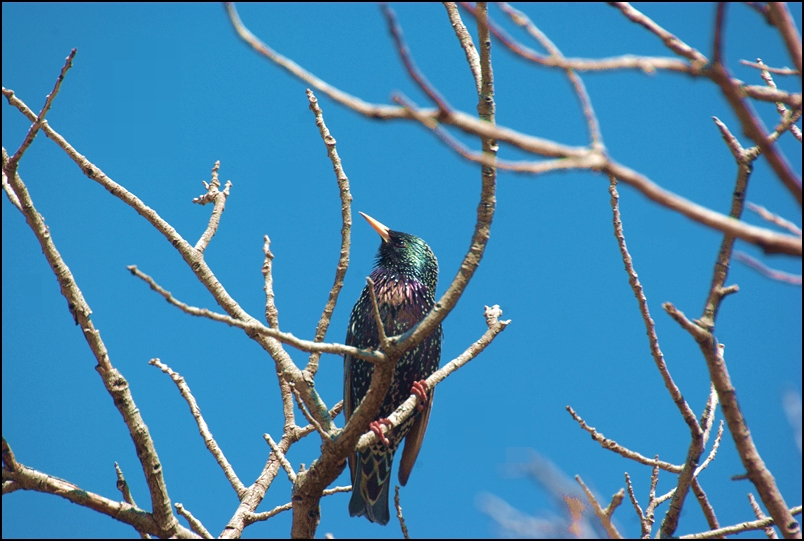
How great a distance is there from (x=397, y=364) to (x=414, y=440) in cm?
62

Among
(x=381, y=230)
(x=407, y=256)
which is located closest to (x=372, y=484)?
(x=407, y=256)

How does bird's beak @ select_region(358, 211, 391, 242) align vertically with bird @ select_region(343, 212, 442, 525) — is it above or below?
above

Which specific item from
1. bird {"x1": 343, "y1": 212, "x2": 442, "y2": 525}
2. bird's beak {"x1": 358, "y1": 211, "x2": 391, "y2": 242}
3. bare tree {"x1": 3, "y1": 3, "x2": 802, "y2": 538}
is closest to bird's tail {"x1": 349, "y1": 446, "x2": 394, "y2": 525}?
bird {"x1": 343, "y1": 212, "x2": 442, "y2": 525}

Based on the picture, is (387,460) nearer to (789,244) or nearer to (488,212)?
(488,212)

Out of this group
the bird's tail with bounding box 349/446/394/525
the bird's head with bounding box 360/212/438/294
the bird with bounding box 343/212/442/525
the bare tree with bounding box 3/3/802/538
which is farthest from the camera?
the bird's head with bounding box 360/212/438/294

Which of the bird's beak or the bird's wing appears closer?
the bird's wing

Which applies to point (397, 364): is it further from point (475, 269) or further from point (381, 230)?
point (475, 269)

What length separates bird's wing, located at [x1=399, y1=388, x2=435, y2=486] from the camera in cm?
483

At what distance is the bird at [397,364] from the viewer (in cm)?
459

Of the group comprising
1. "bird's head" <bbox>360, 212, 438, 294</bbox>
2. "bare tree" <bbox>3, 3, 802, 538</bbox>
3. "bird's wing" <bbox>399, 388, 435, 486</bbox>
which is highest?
"bird's head" <bbox>360, 212, 438, 294</bbox>

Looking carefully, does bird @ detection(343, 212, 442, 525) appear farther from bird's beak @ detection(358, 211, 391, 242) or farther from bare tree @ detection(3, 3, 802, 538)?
bare tree @ detection(3, 3, 802, 538)

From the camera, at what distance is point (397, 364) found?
459cm

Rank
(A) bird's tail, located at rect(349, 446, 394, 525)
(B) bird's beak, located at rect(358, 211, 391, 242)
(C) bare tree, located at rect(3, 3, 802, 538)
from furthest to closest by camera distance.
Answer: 1. (B) bird's beak, located at rect(358, 211, 391, 242)
2. (A) bird's tail, located at rect(349, 446, 394, 525)
3. (C) bare tree, located at rect(3, 3, 802, 538)

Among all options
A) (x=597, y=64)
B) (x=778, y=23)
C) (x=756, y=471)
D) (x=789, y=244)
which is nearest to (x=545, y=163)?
(x=597, y=64)
